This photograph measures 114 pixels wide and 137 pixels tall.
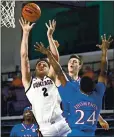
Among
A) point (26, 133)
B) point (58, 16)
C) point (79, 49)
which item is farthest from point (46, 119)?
point (58, 16)

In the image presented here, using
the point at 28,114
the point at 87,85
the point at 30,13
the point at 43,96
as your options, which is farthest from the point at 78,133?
the point at 30,13

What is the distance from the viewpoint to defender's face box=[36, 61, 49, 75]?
3.63 m

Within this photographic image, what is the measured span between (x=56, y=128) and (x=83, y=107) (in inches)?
24.9

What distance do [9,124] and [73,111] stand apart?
2855mm

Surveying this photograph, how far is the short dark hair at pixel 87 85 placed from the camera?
287 centimetres

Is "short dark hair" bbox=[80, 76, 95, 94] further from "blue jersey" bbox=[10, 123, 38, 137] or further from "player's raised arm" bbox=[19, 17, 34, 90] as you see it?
"blue jersey" bbox=[10, 123, 38, 137]

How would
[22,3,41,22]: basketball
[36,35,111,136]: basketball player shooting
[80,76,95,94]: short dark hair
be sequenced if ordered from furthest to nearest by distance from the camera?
[22,3,41,22]: basketball < [36,35,111,136]: basketball player shooting < [80,76,95,94]: short dark hair

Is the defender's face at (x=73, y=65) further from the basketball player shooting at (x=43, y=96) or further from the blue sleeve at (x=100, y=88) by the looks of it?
the blue sleeve at (x=100, y=88)

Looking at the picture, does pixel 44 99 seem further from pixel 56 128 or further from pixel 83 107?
pixel 83 107

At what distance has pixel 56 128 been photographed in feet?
11.7

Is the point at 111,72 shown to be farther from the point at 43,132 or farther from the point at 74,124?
the point at 74,124

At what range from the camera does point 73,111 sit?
306 cm

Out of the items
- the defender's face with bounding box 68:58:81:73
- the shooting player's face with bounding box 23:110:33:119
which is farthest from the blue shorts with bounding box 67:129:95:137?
the shooting player's face with bounding box 23:110:33:119

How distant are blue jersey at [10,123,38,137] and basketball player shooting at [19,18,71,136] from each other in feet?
1.46
